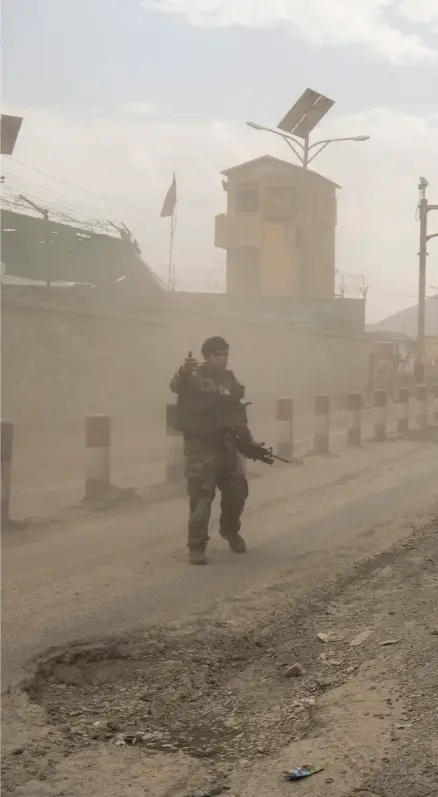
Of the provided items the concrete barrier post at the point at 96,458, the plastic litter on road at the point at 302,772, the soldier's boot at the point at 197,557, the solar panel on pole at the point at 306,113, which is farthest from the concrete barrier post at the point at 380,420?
the solar panel on pole at the point at 306,113

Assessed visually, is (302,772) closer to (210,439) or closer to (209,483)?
(209,483)

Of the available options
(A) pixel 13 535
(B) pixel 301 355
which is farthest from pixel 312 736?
(B) pixel 301 355

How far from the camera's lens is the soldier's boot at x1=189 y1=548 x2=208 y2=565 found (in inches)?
209

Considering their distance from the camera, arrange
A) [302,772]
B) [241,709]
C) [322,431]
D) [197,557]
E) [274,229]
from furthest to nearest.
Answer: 1. [274,229]
2. [322,431]
3. [197,557]
4. [241,709]
5. [302,772]

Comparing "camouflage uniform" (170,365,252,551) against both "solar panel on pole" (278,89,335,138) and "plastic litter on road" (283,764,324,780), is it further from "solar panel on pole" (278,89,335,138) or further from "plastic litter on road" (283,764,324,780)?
"solar panel on pole" (278,89,335,138)

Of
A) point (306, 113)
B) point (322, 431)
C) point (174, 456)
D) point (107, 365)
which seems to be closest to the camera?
point (174, 456)

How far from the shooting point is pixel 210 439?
555 centimetres

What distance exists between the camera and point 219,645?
3.78m

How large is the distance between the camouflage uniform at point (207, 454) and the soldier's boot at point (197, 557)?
1cm

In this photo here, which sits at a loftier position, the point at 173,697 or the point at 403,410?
the point at 403,410

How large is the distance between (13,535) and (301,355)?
20152 mm

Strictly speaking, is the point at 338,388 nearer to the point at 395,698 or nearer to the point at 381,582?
the point at 381,582

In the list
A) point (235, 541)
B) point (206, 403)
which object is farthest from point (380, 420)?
point (206, 403)

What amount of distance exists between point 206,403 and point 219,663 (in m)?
2.14
